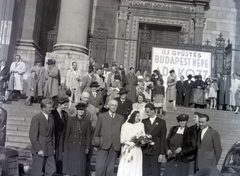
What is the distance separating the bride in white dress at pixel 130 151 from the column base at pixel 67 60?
7.04 meters

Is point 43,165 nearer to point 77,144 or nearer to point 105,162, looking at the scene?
point 77,144

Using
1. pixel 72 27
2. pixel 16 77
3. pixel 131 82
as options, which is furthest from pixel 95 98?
pixel 72 27

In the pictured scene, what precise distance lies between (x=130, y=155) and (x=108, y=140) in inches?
23.5

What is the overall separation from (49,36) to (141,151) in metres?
13.4

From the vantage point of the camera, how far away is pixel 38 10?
53.9ft

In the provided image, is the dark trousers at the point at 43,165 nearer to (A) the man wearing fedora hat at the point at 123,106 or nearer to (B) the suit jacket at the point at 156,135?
(B) the suit jacket at the point at 156,135

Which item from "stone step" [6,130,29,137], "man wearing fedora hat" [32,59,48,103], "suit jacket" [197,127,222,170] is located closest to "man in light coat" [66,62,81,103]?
"man wearing fedora hat" [32,59,48,103]

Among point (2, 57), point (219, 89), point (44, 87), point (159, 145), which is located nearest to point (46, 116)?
point (159, 145)

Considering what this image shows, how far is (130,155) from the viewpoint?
5.61 meters

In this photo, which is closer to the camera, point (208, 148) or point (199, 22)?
point (208, 148)

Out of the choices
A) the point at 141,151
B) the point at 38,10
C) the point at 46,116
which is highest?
the point at 38,10

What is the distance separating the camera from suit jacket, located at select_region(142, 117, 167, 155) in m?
5.98

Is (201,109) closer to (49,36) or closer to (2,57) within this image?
(2,57)

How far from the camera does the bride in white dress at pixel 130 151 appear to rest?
5.55 m
